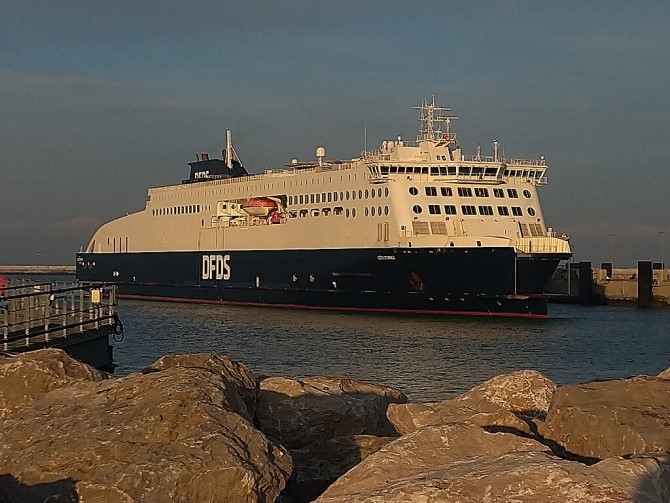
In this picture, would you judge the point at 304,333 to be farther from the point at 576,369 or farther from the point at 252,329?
the point at 576,369

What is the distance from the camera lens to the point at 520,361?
23062mm

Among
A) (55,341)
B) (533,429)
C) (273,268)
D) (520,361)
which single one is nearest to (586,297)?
(273,268)

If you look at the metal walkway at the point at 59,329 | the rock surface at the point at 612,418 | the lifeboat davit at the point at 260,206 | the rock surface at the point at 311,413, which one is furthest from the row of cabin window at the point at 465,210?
the rock surface at the point at 612,418

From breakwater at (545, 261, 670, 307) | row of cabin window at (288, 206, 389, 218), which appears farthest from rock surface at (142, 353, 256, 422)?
breakwater at (545, 261, 670, 307)

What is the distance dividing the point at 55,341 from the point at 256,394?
816cm

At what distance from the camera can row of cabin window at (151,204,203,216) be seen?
49.0m

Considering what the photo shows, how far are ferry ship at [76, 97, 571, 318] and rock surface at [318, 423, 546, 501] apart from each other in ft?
92.6

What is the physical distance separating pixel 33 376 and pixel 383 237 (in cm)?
3017

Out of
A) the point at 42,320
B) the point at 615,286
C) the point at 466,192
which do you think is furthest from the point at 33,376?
the point at 615,286

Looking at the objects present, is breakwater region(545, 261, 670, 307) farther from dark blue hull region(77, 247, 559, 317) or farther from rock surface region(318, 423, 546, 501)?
rock surface region(318, 423, 546, 501)

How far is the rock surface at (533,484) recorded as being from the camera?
3623 mm

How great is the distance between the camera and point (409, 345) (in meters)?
25.8

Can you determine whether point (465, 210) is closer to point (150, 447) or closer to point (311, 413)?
point (311, 413)

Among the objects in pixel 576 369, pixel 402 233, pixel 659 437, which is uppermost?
pixel 402 233
